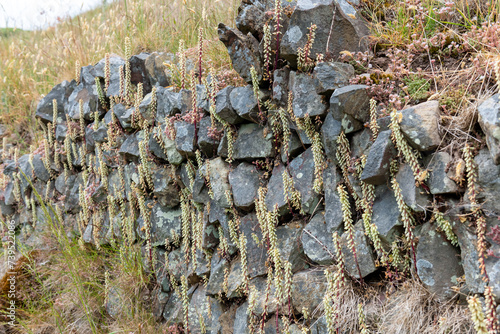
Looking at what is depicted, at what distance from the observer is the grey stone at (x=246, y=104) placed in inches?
119

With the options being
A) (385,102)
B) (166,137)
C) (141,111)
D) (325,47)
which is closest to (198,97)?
(166,137)

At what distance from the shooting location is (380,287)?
225 centimetres

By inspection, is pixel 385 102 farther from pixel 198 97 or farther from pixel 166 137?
pixel 166 137

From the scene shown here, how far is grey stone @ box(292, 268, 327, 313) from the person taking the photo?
243 centimetres

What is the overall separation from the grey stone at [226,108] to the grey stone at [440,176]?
1644 millimetres

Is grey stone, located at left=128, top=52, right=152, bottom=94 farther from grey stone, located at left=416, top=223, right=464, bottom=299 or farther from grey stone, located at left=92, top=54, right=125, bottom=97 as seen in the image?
grey stone, located at left=416, top=223, right=464, bottom=299

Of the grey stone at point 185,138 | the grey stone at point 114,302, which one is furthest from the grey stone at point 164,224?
the grey stone at point 185,138

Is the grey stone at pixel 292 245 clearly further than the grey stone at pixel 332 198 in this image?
Yes

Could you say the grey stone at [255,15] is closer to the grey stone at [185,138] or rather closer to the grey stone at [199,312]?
the grey stone at [185,138]

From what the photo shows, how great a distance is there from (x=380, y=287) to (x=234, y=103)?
1.81 m

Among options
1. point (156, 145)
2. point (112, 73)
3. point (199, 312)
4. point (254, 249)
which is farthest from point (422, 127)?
point (112, 73)

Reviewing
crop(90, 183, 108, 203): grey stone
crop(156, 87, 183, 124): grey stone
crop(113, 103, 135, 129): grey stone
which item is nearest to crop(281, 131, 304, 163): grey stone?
crop(156, 87, 183, 124): grey stone

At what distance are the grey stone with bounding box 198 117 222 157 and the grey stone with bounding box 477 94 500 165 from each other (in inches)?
82.1

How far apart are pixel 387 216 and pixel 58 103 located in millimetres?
5593
